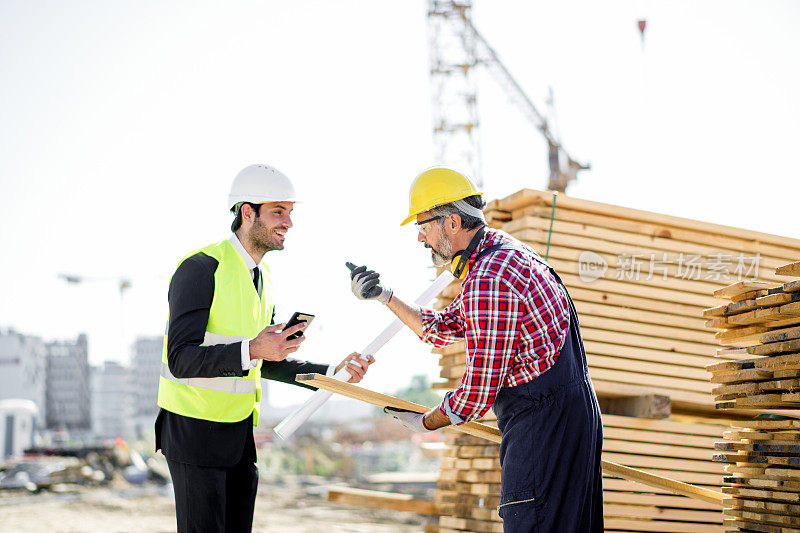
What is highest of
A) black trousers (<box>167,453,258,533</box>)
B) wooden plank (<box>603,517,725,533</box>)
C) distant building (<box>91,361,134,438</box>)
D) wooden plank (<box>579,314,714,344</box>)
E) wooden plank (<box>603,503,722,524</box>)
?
wooden plank (<box>579,314,714,344</box>)

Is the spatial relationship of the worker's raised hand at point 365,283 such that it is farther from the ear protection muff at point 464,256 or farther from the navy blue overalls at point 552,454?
the navy blue overalls at point 552,454

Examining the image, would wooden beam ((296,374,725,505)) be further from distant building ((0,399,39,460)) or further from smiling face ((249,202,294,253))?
distant building ((0,399,39,460))

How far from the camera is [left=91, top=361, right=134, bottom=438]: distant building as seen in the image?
76.5 metres

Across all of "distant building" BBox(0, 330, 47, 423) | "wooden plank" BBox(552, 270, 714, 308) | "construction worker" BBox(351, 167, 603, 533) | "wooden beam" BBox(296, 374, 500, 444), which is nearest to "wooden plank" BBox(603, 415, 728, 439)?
"wooden plank" BBox(552, 270, 714, 308)

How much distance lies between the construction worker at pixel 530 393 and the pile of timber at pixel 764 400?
1392mm

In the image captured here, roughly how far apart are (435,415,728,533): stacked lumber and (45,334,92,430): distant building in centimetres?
6437

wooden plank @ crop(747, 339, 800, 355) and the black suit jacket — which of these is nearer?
the black suit jacket

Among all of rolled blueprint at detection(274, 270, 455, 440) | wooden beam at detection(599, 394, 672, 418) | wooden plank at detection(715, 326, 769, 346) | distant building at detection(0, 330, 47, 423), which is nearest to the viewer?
rolled blueprint at detection(274, 270, 455, 440)

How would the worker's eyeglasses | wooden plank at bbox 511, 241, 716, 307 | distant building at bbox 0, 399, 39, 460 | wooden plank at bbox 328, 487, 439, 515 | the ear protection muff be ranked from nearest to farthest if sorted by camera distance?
the ear protection muff, the worker's eyeglasses, wooden plank at bbox 511, 241, 716, 307, wooden plank at bbox 328, 487, 439, 515, distant building at bbox 0, 399, 39, 460

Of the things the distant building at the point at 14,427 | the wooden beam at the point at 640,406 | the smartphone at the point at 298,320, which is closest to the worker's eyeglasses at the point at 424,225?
the smartphone at the point at 298,320

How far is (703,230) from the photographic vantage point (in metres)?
6.14

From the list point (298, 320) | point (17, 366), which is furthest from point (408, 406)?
point (17, 366)

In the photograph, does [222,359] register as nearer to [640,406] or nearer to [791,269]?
[791,269]

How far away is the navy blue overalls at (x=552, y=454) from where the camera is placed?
3.13 meters
